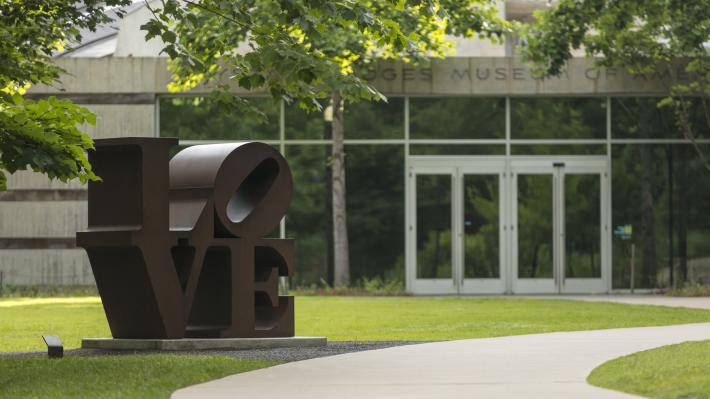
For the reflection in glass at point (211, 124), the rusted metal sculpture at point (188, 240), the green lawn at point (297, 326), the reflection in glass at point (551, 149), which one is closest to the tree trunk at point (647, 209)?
the reflection in glass at point (551, 149)

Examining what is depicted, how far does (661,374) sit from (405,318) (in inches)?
389

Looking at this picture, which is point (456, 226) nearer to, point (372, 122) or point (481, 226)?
point (481, 226)

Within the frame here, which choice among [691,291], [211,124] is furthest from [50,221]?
[691,291]

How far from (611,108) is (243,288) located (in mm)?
16690

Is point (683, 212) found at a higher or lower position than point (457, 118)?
lower

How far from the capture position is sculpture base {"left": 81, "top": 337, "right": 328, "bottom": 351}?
43.4 ft

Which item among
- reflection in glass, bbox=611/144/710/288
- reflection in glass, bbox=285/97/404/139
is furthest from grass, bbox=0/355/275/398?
reflection in glass, bbox=611/144/710/288

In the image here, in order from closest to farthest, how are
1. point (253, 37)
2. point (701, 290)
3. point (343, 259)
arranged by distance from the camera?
point (253, 37)
point (701, 290)
point (343, 259)

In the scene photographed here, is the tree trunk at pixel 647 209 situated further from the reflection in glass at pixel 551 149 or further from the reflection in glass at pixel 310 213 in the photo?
the reflection in glass at pixel 310 213

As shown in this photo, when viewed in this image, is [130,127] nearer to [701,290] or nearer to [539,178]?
[539,178]

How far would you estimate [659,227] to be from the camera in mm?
28766

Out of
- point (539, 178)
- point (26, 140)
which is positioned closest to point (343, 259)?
point (539, 178)

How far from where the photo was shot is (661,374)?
32.7ft

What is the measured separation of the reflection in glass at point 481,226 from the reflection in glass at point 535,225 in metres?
0.50
